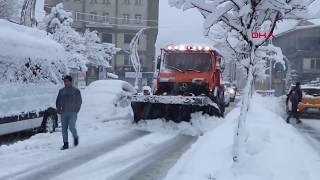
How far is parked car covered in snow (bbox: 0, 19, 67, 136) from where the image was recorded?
12305 millimetres

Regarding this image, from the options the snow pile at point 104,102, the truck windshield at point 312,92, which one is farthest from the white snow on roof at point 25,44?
the truck windshield at point 312,92

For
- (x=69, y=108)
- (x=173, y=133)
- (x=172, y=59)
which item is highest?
(x=172, y=59)

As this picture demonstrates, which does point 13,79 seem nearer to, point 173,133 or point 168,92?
point 173,133

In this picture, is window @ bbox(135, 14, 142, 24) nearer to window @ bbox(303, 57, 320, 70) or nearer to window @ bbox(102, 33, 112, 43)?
window @ bbox(102, 33, 112, 43)

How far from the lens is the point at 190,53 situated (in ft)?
59.2

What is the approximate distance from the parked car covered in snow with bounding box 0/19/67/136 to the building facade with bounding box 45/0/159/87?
55.6m

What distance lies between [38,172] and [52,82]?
242 inches

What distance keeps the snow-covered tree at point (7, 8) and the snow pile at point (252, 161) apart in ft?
131

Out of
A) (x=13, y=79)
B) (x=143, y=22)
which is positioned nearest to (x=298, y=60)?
(x=143, y=22)

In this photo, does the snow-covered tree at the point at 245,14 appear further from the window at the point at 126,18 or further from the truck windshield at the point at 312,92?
the window at the point at 126,18

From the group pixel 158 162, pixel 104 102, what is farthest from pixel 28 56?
pixel 104 102

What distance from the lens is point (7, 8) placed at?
169ft

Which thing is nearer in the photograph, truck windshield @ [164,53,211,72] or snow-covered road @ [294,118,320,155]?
snow-covered road @ [294,118,320,155]

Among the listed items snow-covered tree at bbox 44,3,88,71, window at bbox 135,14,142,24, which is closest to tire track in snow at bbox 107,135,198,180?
snow-covered tree at bbox 44,3,88,71
